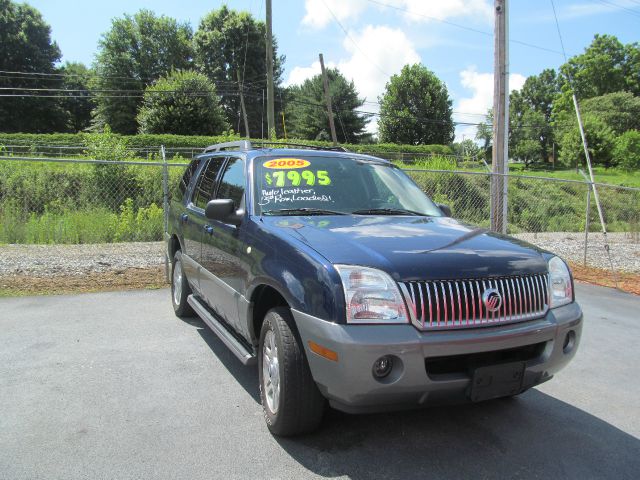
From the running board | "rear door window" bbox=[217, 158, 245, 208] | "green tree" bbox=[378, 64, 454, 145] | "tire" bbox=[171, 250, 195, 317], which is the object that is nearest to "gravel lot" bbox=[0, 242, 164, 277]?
"tire" bbox=[171, 250, 195, 317]

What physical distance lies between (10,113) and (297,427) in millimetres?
56686

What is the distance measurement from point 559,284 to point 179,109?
116 feet

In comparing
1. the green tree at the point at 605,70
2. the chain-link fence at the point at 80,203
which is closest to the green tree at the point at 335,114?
the green tree at the point at 605,70

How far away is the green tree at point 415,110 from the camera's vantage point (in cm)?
5322

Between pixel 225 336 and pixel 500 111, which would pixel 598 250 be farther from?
pixel 225 336

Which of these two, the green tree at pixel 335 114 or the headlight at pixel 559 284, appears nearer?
the headlight at pixel 559 284

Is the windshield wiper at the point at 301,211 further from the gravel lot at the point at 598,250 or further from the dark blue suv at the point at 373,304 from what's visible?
the gravel lot at the point at 598,250

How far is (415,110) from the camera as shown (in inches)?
2127

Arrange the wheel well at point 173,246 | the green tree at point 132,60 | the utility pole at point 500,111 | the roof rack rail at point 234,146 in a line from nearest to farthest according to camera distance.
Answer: the roof rack rail at point 234,146 → the wheel well at point 173,246 → the utility pole at point 500,111 → the green tree at point 132,60

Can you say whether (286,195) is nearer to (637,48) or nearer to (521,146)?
(521,146)

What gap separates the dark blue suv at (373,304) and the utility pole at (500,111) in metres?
6.11

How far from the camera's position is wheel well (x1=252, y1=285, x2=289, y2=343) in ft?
10.8

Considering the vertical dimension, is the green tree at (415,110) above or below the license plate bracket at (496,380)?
above

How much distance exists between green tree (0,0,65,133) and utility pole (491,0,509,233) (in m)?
51.4
